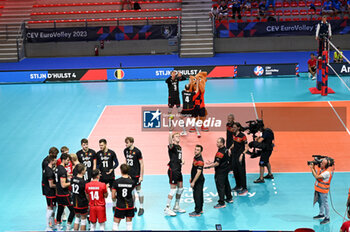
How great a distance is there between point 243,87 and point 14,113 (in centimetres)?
1154

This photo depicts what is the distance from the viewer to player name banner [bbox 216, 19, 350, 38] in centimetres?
3572

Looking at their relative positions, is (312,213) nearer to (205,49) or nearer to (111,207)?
(111,207)

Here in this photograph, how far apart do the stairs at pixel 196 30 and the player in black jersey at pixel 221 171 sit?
21.9m

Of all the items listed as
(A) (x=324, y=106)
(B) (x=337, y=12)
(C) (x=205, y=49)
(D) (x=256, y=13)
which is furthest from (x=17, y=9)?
(A) (x=324, y=106)

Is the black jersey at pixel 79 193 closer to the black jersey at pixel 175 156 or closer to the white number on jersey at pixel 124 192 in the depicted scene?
the white number on jersey at pixel 124 192

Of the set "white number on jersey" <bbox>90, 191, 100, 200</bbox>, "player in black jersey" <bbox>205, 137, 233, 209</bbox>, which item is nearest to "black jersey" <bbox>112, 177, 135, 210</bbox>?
"white number on jersey" <bbox>90, 191, 100, 200</bbox>

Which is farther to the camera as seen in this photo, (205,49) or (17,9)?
(17,9)

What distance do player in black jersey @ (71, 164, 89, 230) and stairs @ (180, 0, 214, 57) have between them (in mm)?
24095

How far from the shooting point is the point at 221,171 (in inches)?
559

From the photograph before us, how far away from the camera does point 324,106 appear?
2352 centimetres

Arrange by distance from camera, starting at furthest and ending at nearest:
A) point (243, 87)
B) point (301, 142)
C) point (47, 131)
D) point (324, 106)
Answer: point (243, 87) → point (324, 106) → point (47, 131) → point (301, 142)

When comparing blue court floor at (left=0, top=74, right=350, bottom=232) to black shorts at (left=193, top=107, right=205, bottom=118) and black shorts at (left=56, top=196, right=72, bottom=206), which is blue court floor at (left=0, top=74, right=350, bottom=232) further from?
black shorts at (left=193, top=107, right=205, bottom=118)

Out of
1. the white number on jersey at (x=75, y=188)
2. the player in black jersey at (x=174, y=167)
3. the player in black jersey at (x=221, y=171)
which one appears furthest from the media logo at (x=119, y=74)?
the white number on jersey at (x=75, y=188)

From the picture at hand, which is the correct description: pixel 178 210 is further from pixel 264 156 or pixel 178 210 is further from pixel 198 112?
pixel 198 112
